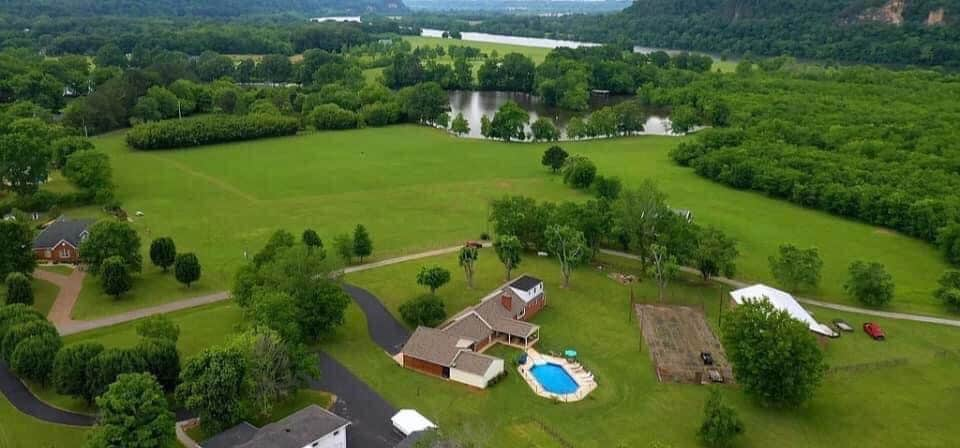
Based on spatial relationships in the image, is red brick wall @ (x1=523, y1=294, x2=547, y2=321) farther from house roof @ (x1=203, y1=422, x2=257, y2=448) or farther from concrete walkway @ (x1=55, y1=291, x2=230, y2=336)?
concrete walkway @ (x1=55, y1=291, x2=230, y2=336)

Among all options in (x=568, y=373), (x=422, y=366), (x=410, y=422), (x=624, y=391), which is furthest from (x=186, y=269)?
(x=624, y=391)

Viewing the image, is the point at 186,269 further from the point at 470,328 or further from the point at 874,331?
the point at 874,331

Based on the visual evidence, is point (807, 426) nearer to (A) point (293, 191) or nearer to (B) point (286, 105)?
(A) point (293, 191)

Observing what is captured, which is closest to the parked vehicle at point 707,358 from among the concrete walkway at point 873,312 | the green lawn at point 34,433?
the concrete walkway at point 873,312

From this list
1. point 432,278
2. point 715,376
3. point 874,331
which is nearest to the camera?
point 715,376

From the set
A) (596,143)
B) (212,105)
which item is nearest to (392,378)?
(596,143)

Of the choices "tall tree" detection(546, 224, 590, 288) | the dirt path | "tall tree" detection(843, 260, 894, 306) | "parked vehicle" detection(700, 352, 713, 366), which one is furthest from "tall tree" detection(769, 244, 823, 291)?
the dirt path
